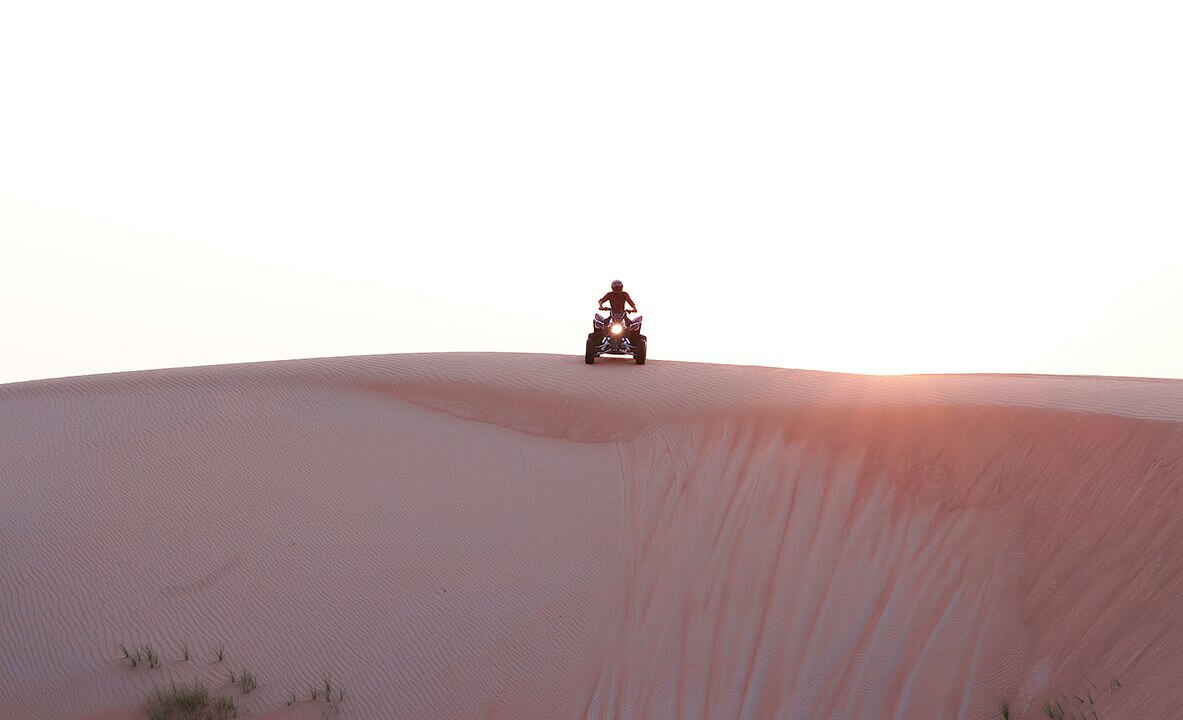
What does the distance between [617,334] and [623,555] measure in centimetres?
700

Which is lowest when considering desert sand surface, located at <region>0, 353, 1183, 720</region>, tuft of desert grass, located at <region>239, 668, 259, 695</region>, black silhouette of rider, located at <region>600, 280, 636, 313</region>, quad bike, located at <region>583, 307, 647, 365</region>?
tuft of desert grass, located at <region>239, 668, 259, 695</region>

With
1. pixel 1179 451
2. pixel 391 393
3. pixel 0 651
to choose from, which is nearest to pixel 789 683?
pixel 1179 451

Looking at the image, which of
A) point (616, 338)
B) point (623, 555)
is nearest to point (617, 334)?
point (616, 338)

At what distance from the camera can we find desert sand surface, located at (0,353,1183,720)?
8.17 metres

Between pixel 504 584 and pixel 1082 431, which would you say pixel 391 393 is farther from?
pixel 1082 431

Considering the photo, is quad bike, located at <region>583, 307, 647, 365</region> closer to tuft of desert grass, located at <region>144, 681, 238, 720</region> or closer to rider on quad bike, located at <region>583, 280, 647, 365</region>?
rider on quad bike, located at <region>583, 280, 647, 365</region>

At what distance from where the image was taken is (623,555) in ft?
33.6

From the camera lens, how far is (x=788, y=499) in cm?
1084

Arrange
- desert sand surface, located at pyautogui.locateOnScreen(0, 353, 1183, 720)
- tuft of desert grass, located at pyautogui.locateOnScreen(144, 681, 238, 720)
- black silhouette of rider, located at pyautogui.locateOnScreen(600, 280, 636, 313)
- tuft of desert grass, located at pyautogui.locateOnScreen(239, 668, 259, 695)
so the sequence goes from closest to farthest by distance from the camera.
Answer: tuft of desert grass, located at pyautogui.locateOnScreen(144, 681, 238, 720) → tuft of desert grass, located at pyautogui.locateOnScreen(239, 668, 259, 695) → desert sand surface, located at pyautogui.locateOnScreen(0, 353, 1183, 720) → black silhouette of rider, located at pyautogui.locateOnScreen(600, 280, 636, 313)

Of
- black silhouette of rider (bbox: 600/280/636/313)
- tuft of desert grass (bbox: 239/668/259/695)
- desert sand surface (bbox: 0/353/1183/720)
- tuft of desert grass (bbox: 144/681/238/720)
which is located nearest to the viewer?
tuft of desert grass (bbox: 144/681/238/720)

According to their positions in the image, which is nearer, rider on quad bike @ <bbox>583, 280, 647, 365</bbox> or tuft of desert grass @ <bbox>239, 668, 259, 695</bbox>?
tuft of desert grass @ <bbox>239, 668, 259, 695</bbox>

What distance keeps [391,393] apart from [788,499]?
6.86 metres

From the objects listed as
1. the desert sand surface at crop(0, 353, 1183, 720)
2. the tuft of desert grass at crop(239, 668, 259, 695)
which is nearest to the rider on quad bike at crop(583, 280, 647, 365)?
the desert sand surface at crop(0, 353, 1183, 720)

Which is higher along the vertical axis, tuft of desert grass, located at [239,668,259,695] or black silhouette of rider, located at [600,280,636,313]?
black silhouette of rider, located at [600,280,636,313]
